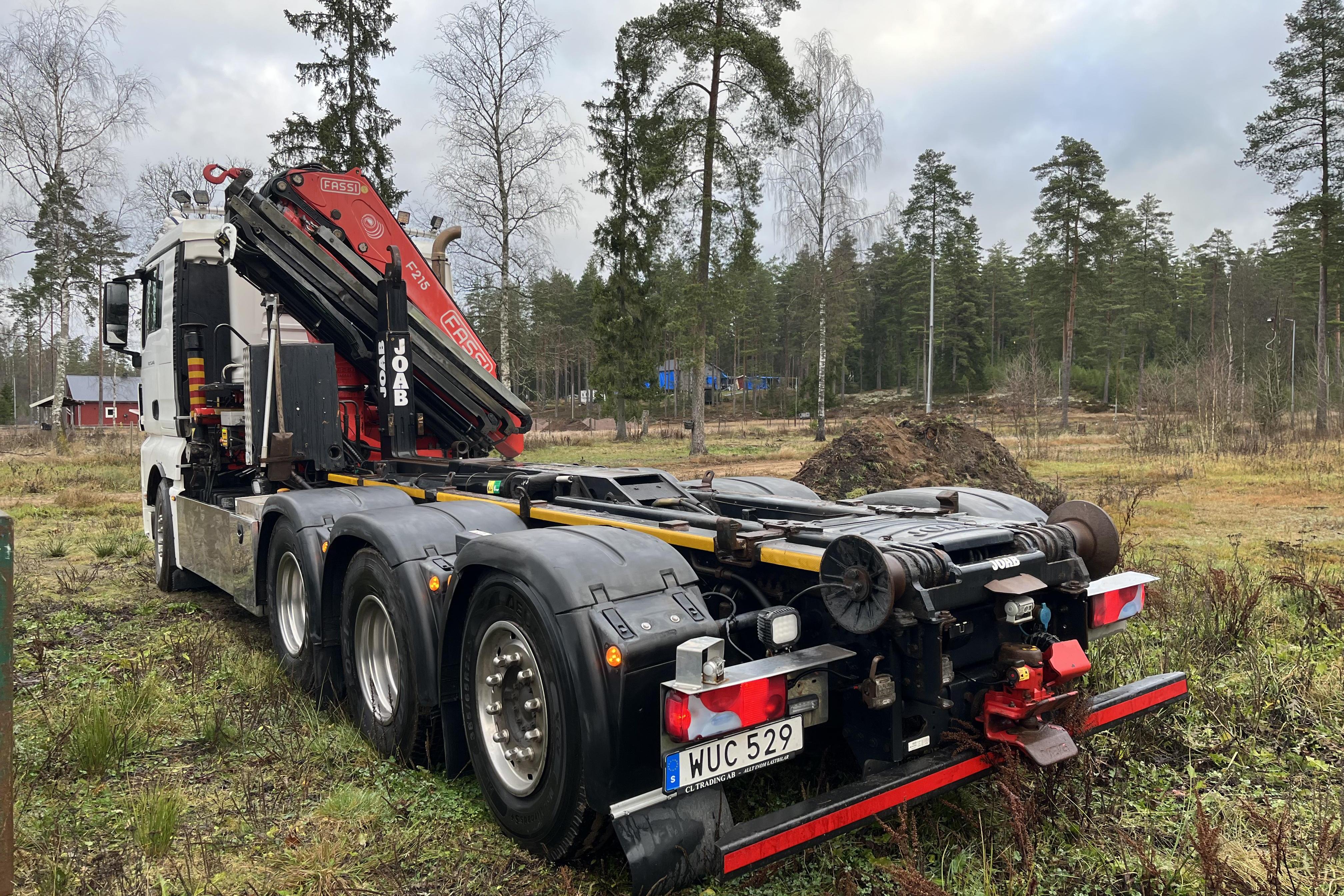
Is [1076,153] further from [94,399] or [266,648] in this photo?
[94,399]

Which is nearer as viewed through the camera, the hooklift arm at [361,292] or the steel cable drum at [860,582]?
the steel cable drum at [860,582]

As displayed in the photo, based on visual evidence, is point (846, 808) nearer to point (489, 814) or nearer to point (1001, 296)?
point (489, 814)

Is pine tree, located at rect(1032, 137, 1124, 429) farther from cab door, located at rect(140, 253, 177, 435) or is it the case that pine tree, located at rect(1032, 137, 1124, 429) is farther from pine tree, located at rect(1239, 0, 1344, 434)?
cab door, located at rect(140, 253, 177, 435)

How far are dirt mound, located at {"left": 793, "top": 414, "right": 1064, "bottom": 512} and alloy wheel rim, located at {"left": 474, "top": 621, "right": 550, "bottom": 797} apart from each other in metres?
8.69

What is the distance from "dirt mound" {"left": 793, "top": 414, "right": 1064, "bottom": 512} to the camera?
1194 centimetres

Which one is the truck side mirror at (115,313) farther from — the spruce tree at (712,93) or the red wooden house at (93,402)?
the red wooden house at (93,402)

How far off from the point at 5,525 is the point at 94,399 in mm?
73937

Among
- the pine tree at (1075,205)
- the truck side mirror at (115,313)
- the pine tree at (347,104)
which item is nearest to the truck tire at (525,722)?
the truck side mirror at (115,313)

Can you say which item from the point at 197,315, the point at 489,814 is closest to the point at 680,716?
the point at 489,814

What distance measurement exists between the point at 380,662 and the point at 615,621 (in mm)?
1912

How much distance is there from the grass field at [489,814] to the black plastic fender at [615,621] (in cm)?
54

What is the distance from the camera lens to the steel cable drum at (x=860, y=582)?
2.49 metres

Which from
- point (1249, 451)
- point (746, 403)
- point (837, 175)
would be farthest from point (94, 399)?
point (1249, 451)

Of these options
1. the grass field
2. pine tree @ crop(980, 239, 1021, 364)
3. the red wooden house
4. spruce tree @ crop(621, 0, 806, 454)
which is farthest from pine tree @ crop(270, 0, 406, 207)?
pine tree @ crop(980, 239, 1021, 364)
